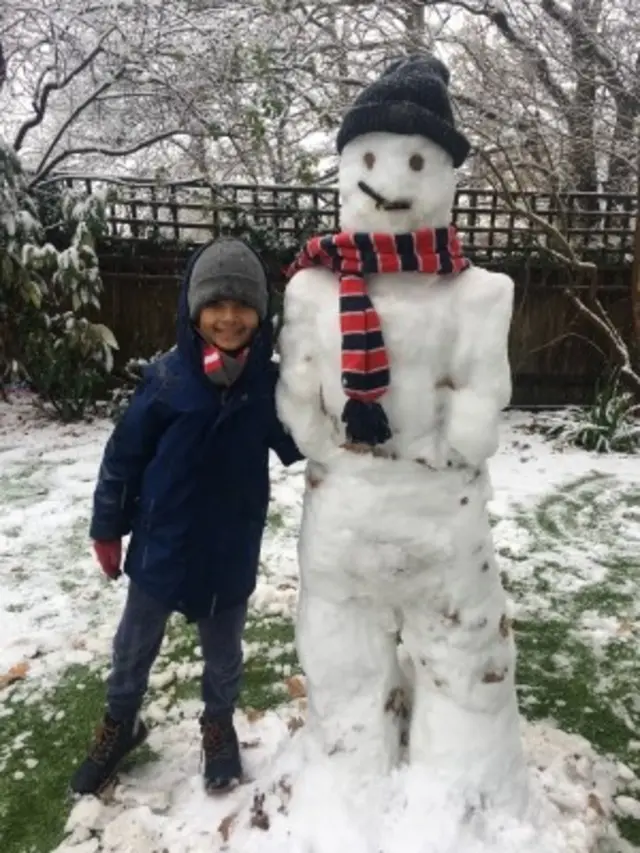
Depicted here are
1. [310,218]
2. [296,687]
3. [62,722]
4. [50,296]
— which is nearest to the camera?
[62,722]

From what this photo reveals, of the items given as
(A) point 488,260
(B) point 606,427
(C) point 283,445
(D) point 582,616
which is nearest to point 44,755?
(C) point 283,445

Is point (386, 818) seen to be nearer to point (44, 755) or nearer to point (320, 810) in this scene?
point (320, 810)

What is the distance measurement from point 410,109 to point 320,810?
1.69 metres

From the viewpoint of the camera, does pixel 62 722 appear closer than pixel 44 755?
No

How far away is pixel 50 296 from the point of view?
6434 mm

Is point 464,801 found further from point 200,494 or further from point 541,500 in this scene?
point 541,500

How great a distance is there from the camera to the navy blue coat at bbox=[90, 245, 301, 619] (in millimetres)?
2070

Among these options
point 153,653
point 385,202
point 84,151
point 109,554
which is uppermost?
point 84,151

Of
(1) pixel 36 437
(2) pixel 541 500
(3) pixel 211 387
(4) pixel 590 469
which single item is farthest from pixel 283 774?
(1) pixel 36 437

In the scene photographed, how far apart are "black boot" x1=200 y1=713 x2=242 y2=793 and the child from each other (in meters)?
0.25

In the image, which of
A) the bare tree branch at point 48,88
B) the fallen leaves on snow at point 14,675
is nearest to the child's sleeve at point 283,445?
the fallen leaves on snow at point 14,675

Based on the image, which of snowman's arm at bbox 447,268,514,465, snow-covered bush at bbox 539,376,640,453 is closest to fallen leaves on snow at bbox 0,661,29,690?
snowman's arm at bbox 447,268,514,465

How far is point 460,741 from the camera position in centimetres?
206

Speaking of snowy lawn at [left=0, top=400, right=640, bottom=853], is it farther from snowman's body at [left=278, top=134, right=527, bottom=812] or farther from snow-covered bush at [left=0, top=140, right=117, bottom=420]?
snow-covered bush at [left=0, top=140, right=117, bottom=420]
